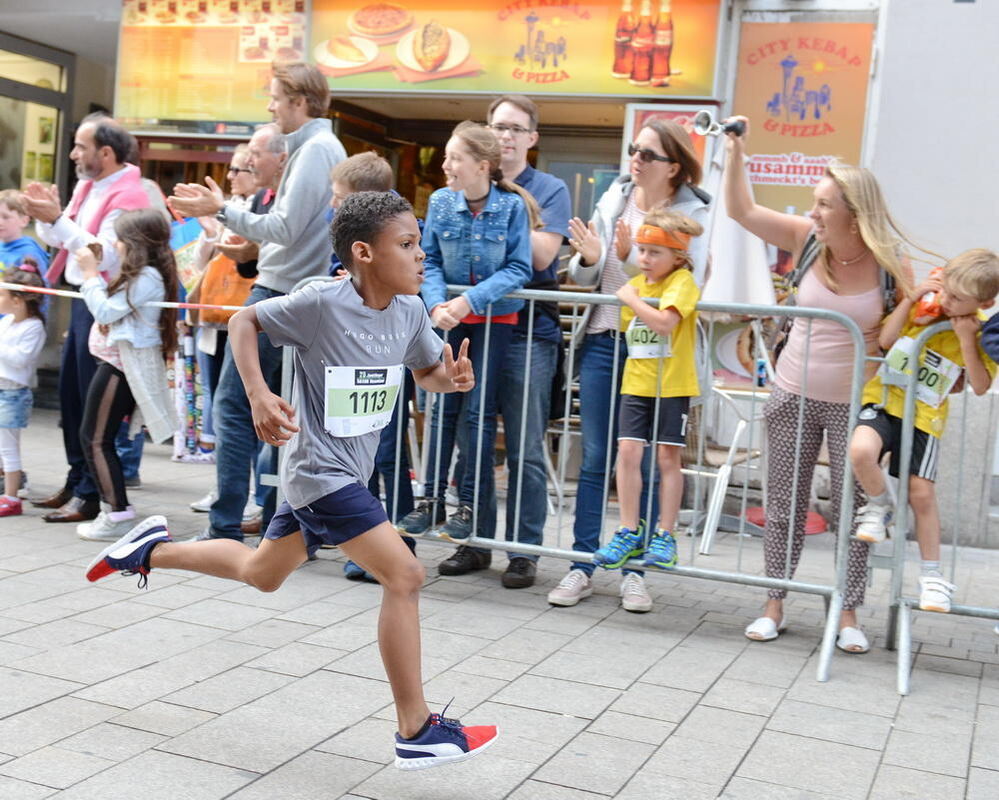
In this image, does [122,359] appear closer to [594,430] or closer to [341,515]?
[594,430]

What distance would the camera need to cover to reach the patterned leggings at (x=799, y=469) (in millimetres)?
5352

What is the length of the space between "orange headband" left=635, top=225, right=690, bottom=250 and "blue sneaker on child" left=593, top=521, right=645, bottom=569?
4.19 ft

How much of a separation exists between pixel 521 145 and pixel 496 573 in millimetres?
2159

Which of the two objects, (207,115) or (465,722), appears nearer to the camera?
(465,722)

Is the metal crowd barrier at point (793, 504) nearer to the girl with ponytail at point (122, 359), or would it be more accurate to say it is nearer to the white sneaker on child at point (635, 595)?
the white sneaker on child at point (635, 595)

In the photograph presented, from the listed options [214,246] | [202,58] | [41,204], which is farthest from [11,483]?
[202,58]

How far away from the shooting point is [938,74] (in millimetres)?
8750

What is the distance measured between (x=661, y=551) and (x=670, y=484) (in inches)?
11.9

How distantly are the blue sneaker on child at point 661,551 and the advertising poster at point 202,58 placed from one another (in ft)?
21.2

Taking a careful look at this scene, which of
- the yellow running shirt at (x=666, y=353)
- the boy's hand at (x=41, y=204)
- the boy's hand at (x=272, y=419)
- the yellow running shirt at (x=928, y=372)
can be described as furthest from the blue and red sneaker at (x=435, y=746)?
the boy's hand at (x=41, y=204)

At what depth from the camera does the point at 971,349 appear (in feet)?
16.0

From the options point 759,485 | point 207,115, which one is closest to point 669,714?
point 759,485

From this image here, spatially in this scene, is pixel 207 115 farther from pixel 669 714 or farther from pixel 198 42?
pixel 669 714

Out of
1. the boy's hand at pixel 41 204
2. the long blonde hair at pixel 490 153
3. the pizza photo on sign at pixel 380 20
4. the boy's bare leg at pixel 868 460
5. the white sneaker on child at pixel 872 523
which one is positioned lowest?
the white sneaker on child at pixel 872 523
